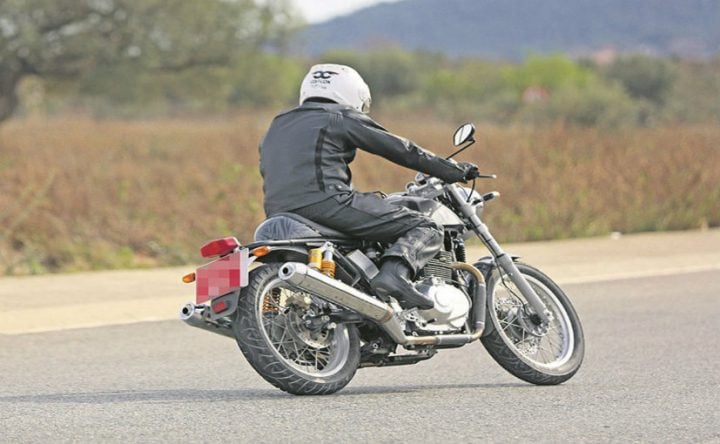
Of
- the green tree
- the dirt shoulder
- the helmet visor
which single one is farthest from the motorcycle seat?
the green tree

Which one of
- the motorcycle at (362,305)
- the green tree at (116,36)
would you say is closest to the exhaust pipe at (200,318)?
the motorcycle at (362,305)

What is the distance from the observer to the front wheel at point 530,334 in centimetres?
881

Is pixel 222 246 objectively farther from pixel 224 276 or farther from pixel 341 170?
pixel 341 170

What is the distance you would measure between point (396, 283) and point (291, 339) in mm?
652

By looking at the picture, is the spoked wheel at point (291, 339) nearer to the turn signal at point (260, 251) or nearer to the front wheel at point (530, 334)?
the turn signal at point (260, 251)

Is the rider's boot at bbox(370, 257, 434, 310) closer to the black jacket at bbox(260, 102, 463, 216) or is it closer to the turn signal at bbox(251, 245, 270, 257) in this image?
the black jacket at bbox(260, 102, 463, 216)

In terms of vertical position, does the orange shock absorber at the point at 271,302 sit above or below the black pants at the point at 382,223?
below

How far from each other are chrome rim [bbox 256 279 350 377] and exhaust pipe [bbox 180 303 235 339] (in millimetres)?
235

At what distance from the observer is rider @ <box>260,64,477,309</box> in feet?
27.1

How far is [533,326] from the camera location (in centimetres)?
903

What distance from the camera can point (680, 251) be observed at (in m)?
18.0

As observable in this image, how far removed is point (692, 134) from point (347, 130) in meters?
16.9

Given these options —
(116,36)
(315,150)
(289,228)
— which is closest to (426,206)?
(315,150)

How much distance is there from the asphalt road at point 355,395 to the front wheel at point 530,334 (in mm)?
125
